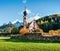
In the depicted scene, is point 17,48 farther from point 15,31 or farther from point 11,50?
point 15,31

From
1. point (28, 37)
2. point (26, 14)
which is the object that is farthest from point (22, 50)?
point (26, 14)

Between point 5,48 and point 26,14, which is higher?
point 26,14

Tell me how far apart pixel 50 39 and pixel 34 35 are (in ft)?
23.2

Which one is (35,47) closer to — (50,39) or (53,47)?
(53,47)

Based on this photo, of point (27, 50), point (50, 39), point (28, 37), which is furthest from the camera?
point (28, 37)

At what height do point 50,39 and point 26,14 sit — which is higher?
point 26,14

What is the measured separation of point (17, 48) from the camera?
25531 mm

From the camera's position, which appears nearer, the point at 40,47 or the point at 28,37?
the point at 40,47

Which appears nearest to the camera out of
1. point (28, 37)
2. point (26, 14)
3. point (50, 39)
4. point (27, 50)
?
point (27, 50)

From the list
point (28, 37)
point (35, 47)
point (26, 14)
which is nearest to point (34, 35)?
point (28, 37)

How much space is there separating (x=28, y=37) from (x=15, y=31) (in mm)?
41469

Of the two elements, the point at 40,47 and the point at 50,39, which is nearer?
the point at 40,47

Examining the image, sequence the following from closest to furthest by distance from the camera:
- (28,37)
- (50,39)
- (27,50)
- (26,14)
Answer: (27,50) → (50,39) → (28,37) → (26,14)

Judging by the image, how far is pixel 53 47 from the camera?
82.9 feet
